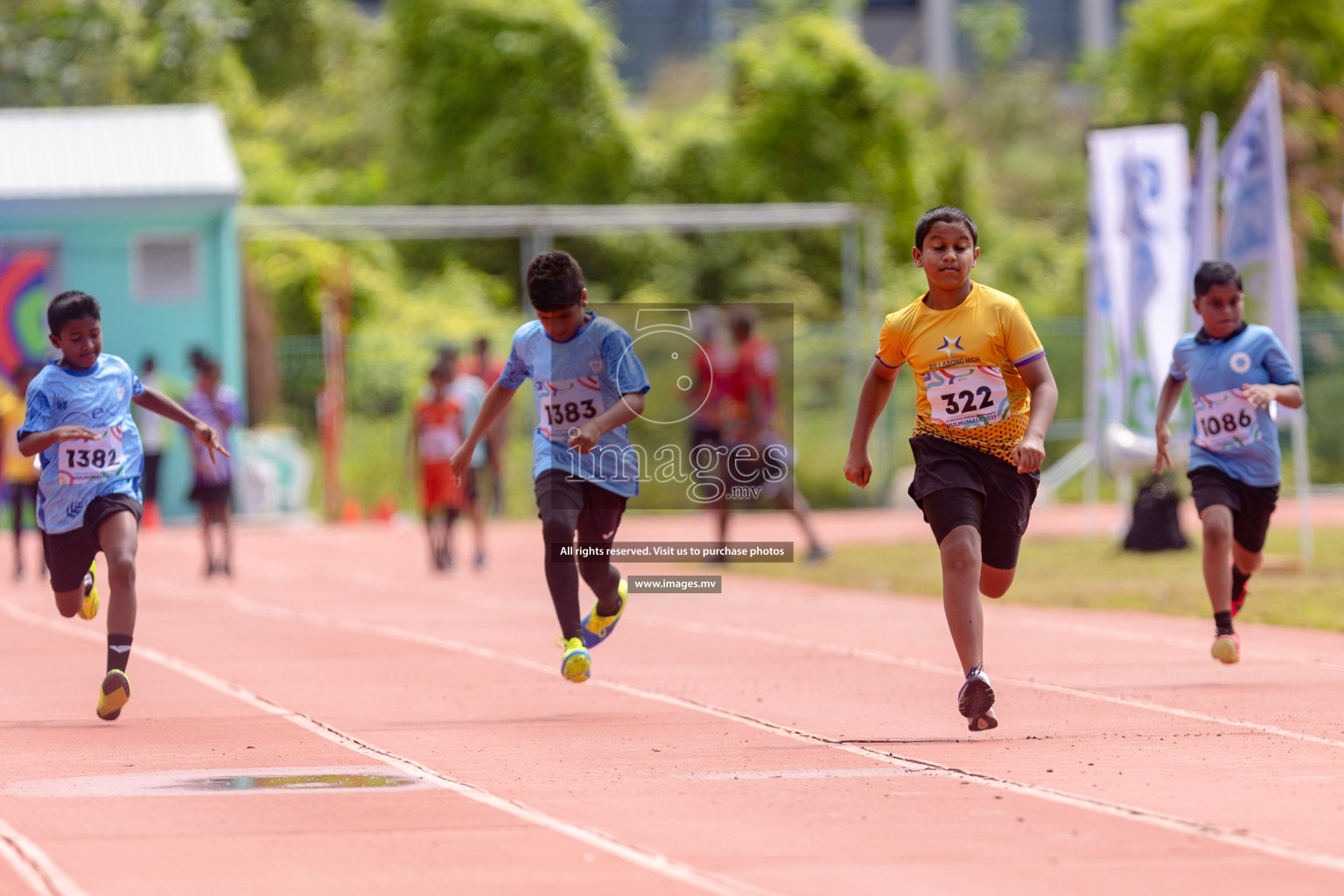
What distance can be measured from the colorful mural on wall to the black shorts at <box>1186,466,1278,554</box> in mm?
18947

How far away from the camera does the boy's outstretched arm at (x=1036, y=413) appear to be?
7.51 meters

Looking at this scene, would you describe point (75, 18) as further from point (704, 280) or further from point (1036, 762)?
point (1036, 762)

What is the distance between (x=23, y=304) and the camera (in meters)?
25.9

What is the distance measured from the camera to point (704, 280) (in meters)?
38.3

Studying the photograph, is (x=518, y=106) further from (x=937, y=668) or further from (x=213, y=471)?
(x=937, y=668)

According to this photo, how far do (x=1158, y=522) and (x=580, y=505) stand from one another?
10.1 m

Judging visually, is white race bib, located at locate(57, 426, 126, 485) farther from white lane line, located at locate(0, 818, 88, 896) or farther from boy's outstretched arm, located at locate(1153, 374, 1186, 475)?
boy's outstretched arm, located at locate(1153, 374, 1186, 475)

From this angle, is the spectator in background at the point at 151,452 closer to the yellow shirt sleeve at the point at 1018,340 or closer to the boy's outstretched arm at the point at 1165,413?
the boy's outstretched arm at the point at 1165,413

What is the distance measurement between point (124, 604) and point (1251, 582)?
911 cm

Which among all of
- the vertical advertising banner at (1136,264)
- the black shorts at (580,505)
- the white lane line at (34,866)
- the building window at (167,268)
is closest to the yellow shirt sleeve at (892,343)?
the black shorts at (580,505)

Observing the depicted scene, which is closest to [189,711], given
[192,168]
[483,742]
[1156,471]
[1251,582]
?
[483,742]

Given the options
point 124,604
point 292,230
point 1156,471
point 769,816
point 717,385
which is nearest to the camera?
point 769,816

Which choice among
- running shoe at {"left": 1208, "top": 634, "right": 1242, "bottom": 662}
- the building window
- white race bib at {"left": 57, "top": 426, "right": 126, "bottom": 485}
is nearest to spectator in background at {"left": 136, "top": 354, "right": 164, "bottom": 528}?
the building window

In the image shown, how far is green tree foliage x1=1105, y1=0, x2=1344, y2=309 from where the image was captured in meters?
31.8
